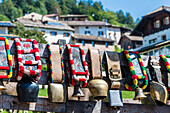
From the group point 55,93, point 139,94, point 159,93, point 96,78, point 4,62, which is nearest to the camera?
point 4,62

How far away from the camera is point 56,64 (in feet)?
14.6

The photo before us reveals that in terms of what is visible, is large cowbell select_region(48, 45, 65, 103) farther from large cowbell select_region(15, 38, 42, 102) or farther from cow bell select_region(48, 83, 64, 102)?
large cowbell select_region(15, 38, 42, 102)

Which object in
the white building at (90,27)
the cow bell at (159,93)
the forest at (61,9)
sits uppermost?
the forest at (61,9)

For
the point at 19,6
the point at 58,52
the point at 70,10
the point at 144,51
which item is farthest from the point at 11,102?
the point at 70,10

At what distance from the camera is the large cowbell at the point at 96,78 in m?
4.47

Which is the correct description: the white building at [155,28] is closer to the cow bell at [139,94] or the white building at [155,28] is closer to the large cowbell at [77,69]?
the cow bell at [139,94]

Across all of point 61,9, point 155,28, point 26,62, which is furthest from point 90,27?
point 26,62

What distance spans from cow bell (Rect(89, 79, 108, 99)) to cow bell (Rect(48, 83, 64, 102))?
0.44m

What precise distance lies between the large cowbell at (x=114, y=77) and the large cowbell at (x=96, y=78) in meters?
0.17

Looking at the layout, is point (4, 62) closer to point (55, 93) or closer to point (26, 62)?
point (26, 62)

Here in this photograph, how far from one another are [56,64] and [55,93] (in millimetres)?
423

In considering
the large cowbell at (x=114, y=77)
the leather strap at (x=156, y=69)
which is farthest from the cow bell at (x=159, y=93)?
the large cowbell at (x=114, y=77)

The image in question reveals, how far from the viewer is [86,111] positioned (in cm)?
459

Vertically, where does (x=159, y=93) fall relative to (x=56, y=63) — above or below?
below
